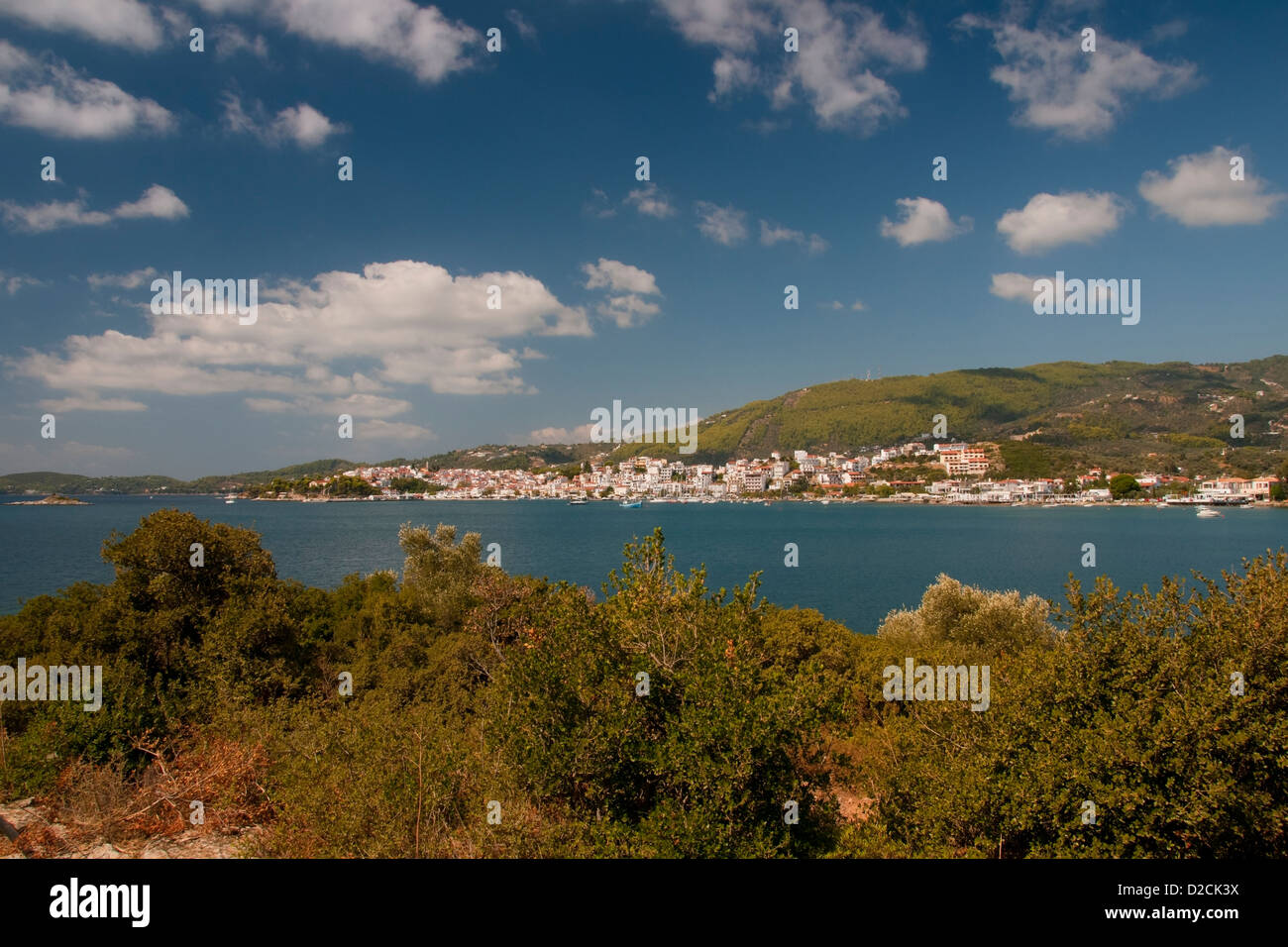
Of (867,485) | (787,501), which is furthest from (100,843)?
(867,485)

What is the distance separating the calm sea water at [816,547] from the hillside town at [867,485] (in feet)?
37.7

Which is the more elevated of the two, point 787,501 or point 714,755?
point 714,755

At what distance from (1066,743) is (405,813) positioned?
774 centimetres

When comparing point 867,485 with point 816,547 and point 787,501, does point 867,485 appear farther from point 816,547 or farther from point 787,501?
point 816,547

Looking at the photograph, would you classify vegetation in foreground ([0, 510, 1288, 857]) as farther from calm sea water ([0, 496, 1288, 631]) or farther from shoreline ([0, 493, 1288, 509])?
shoreline ([0, 493, 1288, 509])

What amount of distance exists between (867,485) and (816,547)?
102 m

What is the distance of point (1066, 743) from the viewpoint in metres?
7.45

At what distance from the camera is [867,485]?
166 metres

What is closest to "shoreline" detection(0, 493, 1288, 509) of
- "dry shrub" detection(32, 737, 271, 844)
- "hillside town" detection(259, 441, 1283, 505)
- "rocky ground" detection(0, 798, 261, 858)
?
"hillside town" detection(259, 441, 1283, 505)

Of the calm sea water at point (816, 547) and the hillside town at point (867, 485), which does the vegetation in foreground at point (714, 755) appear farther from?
the hillside town at point (867, 485)

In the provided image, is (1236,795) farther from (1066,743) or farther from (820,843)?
(820,843)

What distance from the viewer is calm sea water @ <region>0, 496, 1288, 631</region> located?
47800 millimetres

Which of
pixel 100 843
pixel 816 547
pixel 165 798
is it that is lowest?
pixel 816 547
